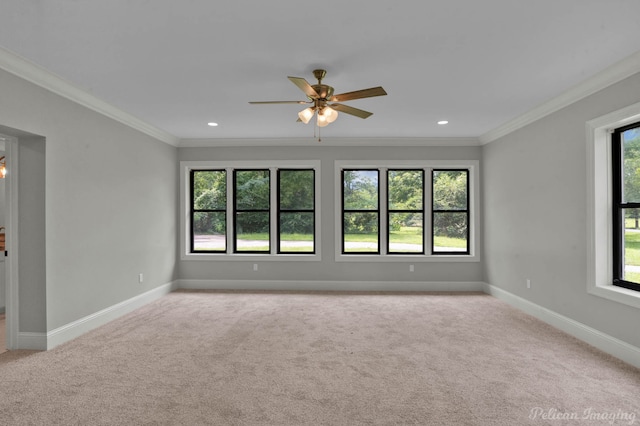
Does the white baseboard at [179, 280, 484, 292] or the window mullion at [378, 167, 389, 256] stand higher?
the window mullion at [378, 167, 389, 256]

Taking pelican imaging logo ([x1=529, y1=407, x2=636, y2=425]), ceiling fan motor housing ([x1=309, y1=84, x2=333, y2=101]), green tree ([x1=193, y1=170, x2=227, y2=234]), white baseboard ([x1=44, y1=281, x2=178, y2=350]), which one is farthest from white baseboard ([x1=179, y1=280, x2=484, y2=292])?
ceiling fan motor housing ([x1=309, y1=84, x2=333, y2=101])

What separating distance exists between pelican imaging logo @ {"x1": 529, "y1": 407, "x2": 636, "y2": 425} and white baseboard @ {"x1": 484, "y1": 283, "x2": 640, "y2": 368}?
1008 millimetres

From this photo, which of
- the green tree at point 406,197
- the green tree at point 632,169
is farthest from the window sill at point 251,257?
the green tree at point 632,169

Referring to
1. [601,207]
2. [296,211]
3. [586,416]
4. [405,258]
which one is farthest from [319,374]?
[296,211]

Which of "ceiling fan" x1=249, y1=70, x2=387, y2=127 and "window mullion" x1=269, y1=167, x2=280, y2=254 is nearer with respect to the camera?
"ceiling fan" x1=249, y1=70, x2=387, y2=127

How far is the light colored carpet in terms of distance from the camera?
7.31 feet

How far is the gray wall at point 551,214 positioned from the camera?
3.26 metres

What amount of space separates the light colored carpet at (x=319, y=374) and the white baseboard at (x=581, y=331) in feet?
0.32

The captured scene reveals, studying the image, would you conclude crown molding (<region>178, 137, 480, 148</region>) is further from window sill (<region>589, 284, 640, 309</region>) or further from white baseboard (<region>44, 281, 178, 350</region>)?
window sill (<region>589, 284, 640, 309</region>)

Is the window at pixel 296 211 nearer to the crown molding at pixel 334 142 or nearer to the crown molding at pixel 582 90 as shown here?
the crown molding at pixel 334 142

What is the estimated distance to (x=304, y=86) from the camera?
2.63 meters

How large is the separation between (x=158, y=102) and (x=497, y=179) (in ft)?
16.3

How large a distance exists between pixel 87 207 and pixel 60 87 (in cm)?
128

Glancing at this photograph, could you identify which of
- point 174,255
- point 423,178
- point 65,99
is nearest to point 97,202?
point 65,99
